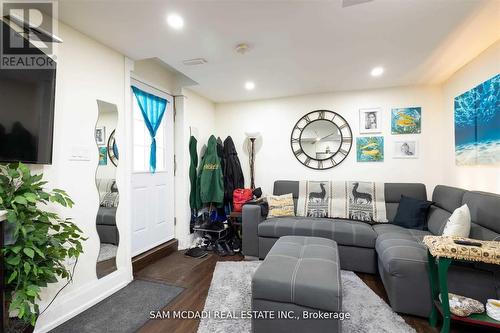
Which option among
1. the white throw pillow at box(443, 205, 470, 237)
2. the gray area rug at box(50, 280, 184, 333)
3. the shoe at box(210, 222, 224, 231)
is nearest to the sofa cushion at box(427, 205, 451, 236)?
the white throw pillow at box(443, 205, 470, 237)

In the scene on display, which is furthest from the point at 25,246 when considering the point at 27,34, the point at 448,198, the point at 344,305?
the point at 448,198

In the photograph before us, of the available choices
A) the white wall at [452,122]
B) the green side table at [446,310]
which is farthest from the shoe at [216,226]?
the white wall at [452,122]

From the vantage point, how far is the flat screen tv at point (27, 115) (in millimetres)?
1437

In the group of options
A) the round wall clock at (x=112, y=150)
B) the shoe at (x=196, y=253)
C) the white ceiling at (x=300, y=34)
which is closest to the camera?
the white ceiling at (x=300, y=34)

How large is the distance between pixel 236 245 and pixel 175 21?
2753 mm

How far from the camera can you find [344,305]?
1.99 metres

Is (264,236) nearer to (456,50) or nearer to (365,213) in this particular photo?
(365,213)

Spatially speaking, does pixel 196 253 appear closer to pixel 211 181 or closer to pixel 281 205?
pixel 211 181

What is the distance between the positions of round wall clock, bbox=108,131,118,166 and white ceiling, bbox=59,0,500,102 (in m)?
0.87

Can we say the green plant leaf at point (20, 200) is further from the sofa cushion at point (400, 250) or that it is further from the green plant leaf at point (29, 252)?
the sofa cushion at point (400, 250)

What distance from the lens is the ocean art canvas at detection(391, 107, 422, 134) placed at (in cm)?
328

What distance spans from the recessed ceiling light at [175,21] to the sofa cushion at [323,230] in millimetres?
2257

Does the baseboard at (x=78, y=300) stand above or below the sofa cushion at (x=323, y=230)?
below

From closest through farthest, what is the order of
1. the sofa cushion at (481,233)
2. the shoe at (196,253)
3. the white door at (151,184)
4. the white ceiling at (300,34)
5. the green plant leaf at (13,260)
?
the green plant leaf at (13,260)
the white ceiling at (300,34)
the sofa cushion at (481,233)
the white door at (151,184)
the shoe at (196,253)
